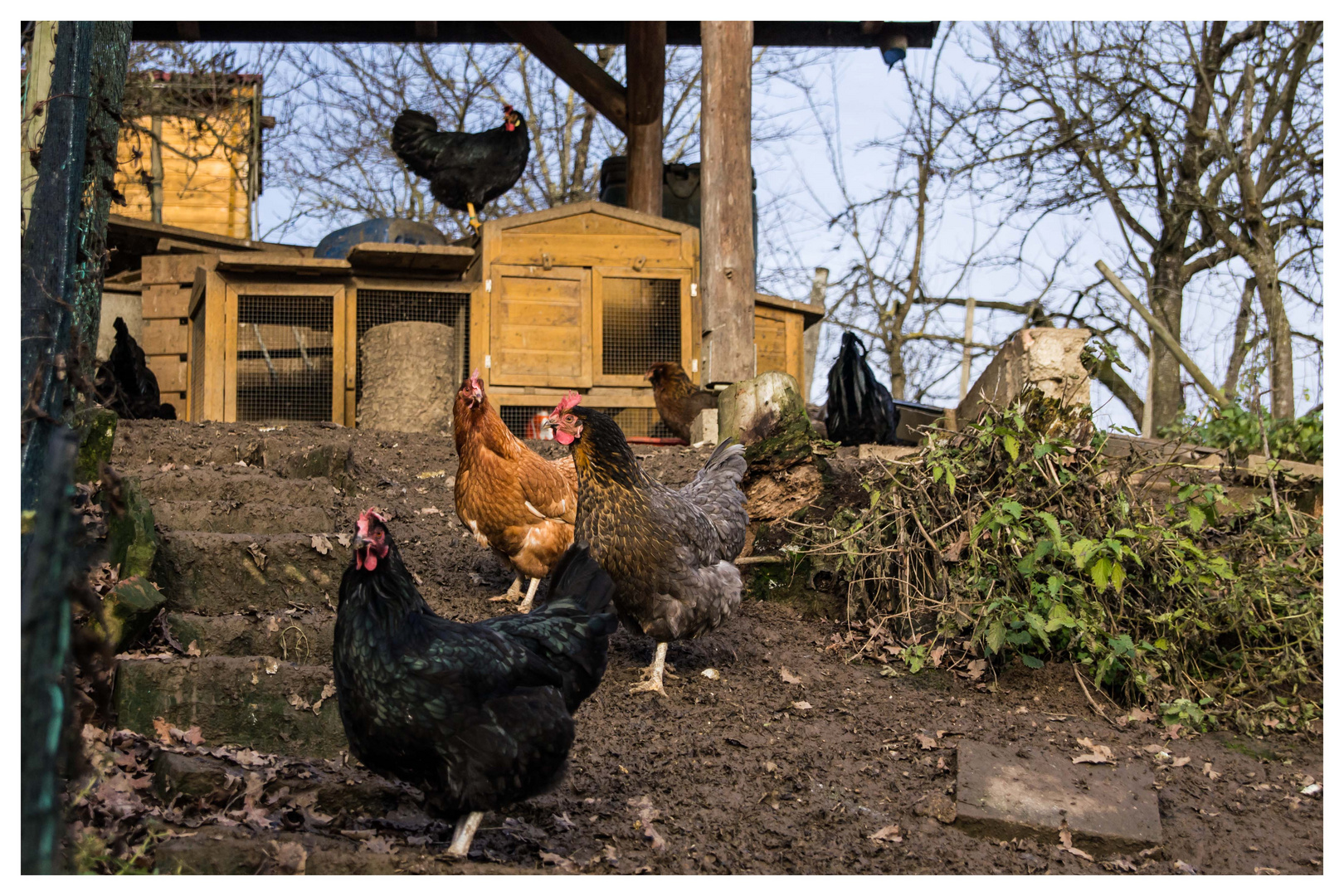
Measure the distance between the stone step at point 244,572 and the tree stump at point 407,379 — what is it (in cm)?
437

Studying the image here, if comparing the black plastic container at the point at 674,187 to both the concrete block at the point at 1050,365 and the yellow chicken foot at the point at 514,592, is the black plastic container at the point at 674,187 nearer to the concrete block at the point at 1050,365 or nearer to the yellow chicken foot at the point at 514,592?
the concrete block at the point at 1050,365

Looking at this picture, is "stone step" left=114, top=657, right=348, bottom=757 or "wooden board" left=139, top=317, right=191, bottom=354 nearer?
"stone step" left=114, top=657, right=348, bottom=757

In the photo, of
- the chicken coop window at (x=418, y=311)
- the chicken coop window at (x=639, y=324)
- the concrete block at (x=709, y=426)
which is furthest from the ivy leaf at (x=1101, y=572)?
the chicken coop window at (x=418, y=311)

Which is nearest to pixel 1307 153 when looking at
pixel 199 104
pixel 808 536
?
pixel 808 536

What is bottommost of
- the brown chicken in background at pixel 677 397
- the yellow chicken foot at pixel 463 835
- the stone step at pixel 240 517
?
the yellow chicken foot at pixel 463 835

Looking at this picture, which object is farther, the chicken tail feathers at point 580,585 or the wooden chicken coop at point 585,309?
the wooden chicken coop at point 585,309

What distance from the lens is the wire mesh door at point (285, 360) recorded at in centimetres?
962

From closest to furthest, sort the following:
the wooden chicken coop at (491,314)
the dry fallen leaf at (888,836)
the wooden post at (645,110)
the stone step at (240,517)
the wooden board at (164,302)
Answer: the dry fallen leaf at (888,836), the stone step at (240,517), the wooden chicken coop at (491,314), the wooden board at (164,302), the wooden post at (645,110)

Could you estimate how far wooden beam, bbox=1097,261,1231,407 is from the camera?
30.9 feet

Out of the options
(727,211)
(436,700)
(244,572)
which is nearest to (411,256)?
(727,211)

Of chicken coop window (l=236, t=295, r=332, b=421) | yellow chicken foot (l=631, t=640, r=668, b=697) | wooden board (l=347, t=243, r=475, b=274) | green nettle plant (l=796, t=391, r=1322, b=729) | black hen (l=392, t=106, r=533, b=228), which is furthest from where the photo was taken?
black hen (l=392, t=106, r=533, b=228)

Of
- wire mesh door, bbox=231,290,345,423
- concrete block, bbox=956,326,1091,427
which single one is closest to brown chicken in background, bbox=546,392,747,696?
concrete block, bbox=956,326,1091,427

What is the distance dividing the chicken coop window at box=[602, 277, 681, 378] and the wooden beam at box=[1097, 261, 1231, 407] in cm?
385

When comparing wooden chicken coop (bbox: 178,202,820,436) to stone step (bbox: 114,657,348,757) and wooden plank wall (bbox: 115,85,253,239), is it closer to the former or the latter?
stone step (bbox: 114,657,348,757)
